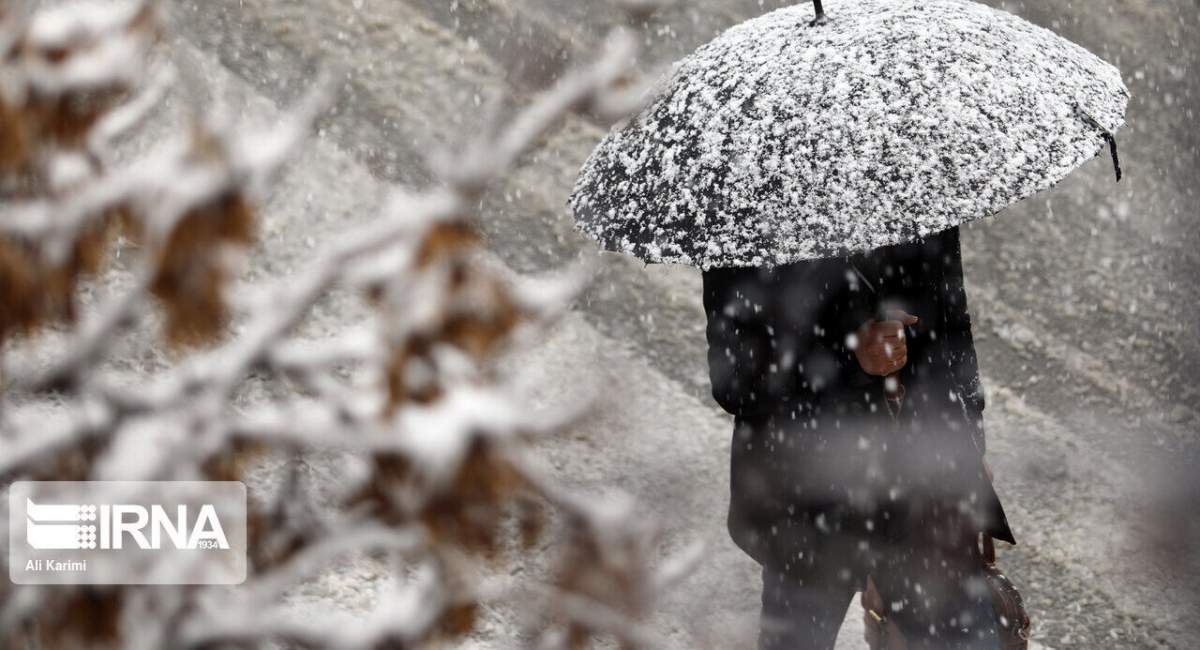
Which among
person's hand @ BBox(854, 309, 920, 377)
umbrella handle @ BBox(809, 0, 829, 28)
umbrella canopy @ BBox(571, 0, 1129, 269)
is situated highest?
umbrella handle @ BBox(809, 0, 829, 28)

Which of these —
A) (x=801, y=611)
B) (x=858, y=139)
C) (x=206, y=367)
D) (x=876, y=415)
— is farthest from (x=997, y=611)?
(x=206, y=367)

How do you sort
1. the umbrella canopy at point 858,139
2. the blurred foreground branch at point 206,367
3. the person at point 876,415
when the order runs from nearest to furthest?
the umbrella canopy at point 858,139, the blurred foreground branch at point 206,367, the person at point 876,415

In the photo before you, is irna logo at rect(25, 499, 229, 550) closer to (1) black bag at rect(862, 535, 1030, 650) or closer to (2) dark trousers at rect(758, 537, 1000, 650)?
(2) dark trousers at rect(758, 537, 1000, 650)

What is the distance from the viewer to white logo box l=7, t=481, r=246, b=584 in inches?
59.8

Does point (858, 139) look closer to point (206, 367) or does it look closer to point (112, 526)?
point (206, 367)

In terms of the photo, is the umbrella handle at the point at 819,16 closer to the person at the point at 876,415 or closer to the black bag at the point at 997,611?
the person at the point at 876,415

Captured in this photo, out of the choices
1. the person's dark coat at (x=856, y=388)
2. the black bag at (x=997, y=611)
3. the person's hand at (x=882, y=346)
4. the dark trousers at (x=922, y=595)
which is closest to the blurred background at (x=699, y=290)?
the black bag at (x=997, y=611)

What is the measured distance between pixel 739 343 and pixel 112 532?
1.02 m

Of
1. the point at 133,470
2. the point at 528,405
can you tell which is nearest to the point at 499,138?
the point at 528,405

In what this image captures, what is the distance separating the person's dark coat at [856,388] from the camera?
1598mm

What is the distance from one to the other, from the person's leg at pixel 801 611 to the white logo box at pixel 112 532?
0.93 metres

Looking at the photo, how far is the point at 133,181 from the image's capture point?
1.66 meters

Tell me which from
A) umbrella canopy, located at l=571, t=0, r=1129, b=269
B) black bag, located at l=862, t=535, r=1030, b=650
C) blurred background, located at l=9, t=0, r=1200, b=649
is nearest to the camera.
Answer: umbrella canopy, located at l=571, t=0, r=1129, b=269

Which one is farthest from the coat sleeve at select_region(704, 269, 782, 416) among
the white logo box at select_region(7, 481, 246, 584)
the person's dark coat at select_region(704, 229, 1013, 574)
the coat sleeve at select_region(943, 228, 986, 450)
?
the white logo box at select_region(7, 481, 246, 584)
